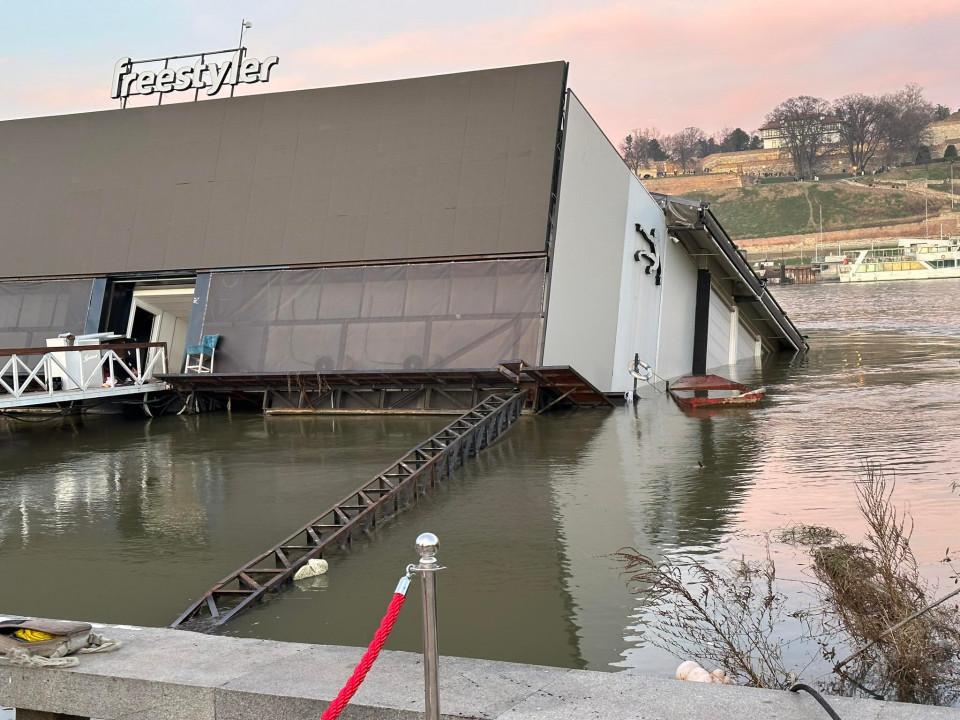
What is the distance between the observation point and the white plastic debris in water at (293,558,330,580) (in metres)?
8.84

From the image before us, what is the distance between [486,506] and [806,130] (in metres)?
153

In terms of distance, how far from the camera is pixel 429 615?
4172 millimetres

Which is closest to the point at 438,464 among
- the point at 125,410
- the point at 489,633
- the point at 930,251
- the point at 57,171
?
the point at 489,633

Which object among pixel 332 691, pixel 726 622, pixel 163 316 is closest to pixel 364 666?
pixel 332 691

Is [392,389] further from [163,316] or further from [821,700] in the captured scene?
[821,700]

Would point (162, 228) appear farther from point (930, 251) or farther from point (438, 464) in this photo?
point (930, 251)

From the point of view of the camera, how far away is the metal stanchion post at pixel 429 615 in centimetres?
412

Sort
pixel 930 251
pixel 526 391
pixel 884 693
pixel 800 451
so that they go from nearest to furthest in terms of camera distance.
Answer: pixel 884 693 < pixel 800 451 < pixel 526 391 < pixel 930 251

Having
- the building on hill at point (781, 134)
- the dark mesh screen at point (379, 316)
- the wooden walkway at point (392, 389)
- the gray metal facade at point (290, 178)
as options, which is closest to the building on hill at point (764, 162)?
the building on hill at point (781, 134)

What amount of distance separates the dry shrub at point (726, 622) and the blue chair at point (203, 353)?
14.4m

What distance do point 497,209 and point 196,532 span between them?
10.7 m

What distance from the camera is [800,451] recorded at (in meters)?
13.7

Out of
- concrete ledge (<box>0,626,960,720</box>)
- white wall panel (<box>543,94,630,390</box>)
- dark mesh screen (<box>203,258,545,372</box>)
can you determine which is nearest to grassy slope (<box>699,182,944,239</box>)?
white wall panel (<box>543,94,630,390</box>)

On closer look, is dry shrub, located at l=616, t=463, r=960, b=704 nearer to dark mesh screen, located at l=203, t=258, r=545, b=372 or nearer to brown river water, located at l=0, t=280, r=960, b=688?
brown river water, located at l=0, t=280, r=960, b=688
